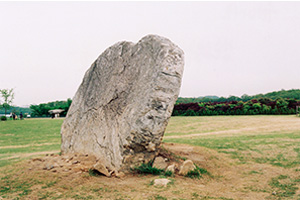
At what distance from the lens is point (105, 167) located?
6.83 metres

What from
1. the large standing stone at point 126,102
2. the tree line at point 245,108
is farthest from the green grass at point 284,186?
the tree line at point 245,108

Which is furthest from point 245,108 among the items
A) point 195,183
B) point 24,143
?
point 195,183

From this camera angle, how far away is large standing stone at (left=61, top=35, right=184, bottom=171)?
20.6ft

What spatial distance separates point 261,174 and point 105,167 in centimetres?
411

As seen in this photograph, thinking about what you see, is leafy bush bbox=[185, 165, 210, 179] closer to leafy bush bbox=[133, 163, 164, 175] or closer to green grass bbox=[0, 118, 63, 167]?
leafy bush bbox=[133, 163, 164, 175]

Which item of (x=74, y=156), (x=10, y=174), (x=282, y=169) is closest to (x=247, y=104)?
(x=282, y=169)

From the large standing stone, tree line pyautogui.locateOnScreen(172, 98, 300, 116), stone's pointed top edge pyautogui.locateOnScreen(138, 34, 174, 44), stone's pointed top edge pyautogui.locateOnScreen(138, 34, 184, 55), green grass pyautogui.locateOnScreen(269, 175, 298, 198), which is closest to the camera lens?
green grass pyautogui.locateOnScreen(269, 175, 298, 198)

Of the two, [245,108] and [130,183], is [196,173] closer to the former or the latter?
[130,183]

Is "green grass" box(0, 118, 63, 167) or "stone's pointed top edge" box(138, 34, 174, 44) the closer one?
"stone's pointed top edge" box(138, 34, 174, 44)

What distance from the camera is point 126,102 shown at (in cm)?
727

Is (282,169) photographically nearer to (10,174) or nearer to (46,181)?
(46,181)

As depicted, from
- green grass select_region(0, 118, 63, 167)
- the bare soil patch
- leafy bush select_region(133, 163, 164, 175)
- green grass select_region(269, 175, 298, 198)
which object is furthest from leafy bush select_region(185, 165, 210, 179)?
green grass select_region(0, 118, 63, 167)

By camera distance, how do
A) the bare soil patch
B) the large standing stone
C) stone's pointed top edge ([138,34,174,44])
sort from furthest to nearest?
1. stone's pointed top edge ([138,34,174,44])
2. the large standing stone
3. the bare soil patch

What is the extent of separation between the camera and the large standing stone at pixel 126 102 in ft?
20.6
